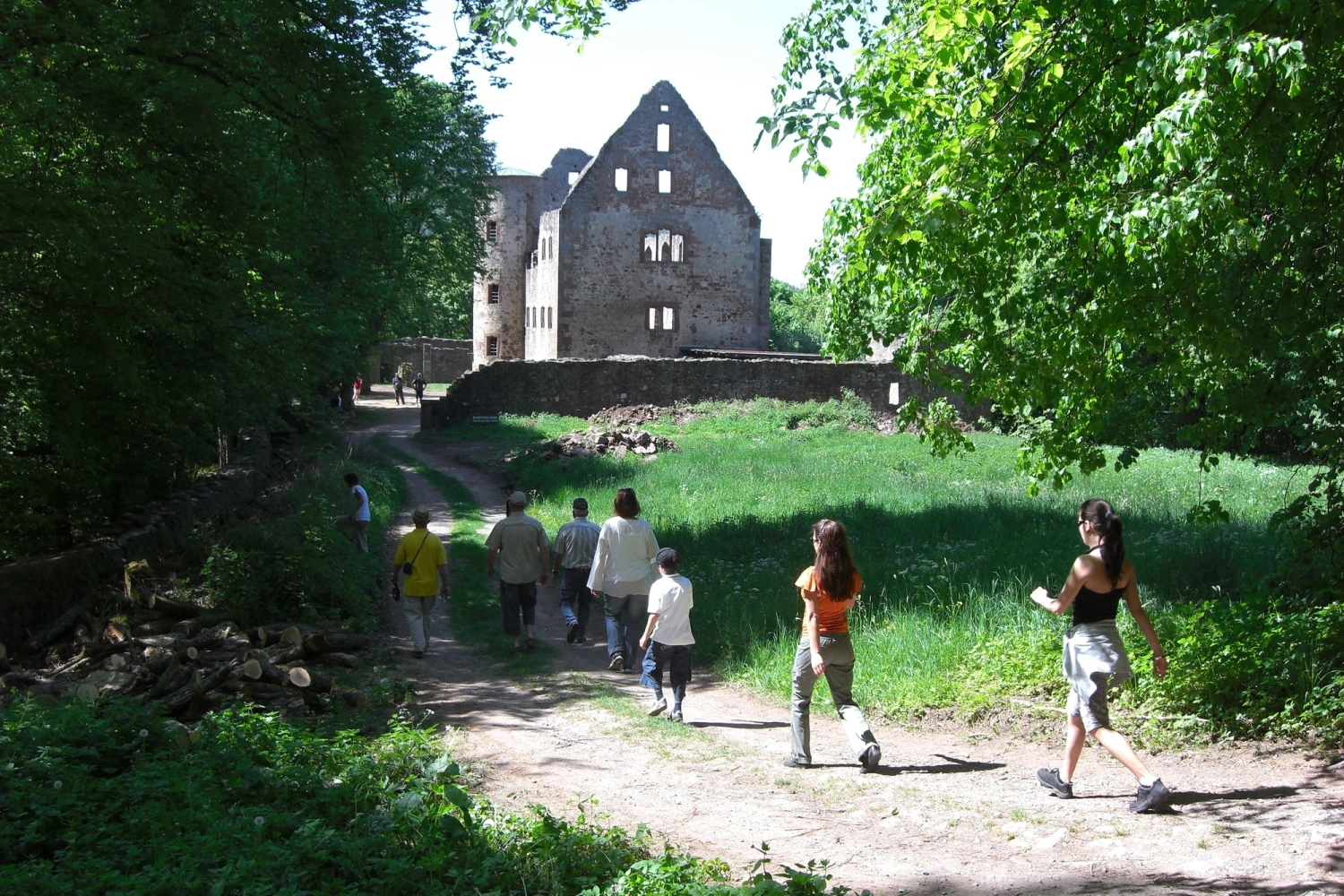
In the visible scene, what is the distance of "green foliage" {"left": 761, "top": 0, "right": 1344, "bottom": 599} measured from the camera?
6.57 meters

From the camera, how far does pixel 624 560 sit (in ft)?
35.0

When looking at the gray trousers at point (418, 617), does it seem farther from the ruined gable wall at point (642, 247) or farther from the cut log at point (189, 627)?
the ruined gable wall at point (642, 247)

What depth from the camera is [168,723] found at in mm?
7586

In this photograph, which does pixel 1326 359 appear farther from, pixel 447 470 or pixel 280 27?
pixel 447 470

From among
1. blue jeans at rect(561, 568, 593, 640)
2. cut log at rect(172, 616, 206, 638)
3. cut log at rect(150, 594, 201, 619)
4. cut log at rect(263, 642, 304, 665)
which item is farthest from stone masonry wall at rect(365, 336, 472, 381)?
cut log at rect(263, 642, 304, 665)

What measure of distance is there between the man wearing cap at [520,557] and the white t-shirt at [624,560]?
0.95m

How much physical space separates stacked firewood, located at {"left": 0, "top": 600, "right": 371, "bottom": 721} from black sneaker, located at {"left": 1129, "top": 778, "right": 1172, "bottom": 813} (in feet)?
19.4

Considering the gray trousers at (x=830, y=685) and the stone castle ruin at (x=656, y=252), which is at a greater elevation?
the stone castle ruin at (x=656, y=252)

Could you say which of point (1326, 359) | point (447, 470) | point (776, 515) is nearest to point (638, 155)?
point (447, 470)

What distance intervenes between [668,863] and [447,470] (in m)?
22.3

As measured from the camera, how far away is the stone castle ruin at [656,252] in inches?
1704

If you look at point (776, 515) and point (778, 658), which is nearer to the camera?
point (778, 658)

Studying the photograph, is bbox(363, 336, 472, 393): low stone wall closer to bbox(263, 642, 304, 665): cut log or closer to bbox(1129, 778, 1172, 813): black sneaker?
bbox(263, 642, 304, 665): cut log

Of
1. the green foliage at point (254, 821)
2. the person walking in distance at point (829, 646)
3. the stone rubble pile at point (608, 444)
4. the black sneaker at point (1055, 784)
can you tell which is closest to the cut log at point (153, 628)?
the green foliage at point (254, 821)
